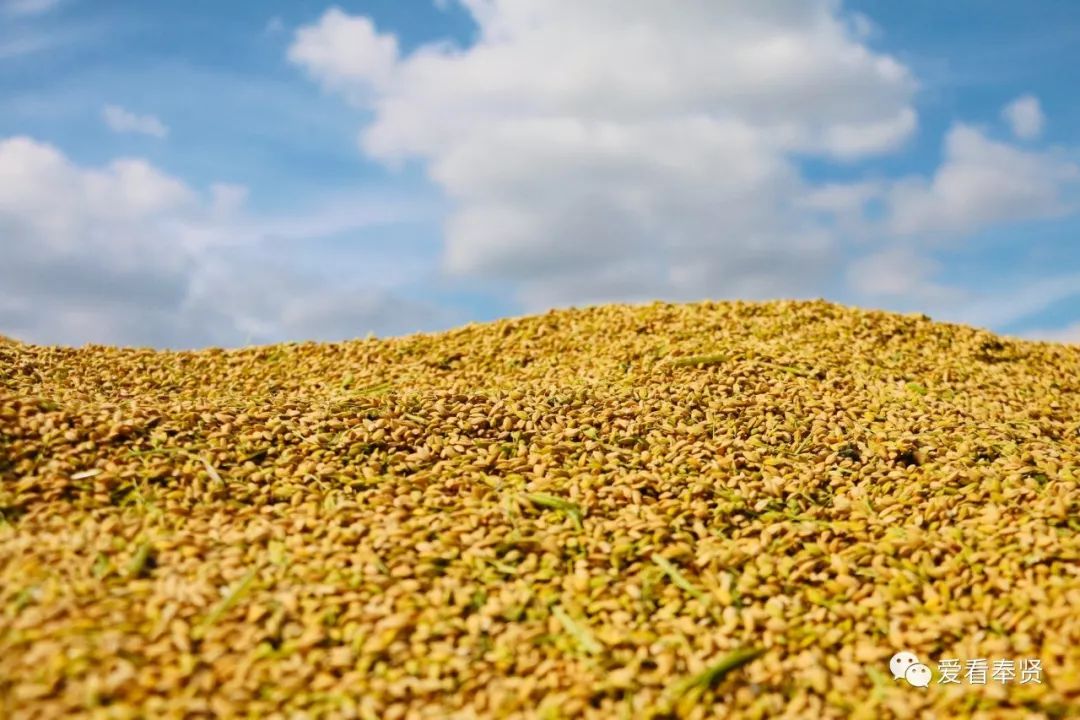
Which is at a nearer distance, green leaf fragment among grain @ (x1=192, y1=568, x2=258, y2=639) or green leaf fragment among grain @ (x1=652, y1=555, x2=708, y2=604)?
green leaf fragment among grain @ (x1=192, y1=568, x2=258, y2=639)

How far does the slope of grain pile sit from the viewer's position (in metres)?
3.38

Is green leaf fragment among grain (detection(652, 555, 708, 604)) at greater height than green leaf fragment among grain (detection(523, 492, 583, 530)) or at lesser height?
lesser

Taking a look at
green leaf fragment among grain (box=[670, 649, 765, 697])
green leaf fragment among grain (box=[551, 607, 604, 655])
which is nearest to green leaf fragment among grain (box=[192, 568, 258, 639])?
green leaf fragment among grain (box=[551, 607, 604, 655])

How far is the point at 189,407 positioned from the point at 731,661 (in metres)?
3.52

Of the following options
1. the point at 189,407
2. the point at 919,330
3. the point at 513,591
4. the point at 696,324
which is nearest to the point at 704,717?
the point at 513,591

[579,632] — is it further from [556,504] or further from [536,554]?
[556,504]

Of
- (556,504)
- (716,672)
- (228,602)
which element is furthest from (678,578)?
(228,602)

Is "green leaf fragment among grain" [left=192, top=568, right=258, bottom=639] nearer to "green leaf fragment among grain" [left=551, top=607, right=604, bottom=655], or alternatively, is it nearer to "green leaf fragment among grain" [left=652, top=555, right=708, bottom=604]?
"green leaf fragment among grain" [left=551, top=607, right=604, bottom=655]

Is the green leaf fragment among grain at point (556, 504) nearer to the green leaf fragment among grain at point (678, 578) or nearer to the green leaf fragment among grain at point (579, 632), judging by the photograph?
the green leaf fragment among grain at point (678, 578)

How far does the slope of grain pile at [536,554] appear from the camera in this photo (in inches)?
133

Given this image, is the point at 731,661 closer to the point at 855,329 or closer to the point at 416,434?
the point at 416,434

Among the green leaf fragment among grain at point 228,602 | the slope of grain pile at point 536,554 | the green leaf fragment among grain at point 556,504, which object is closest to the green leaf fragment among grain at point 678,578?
the slope of grain pile at point 536,554

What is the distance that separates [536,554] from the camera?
4.12 meters

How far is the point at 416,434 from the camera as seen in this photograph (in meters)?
5.18
